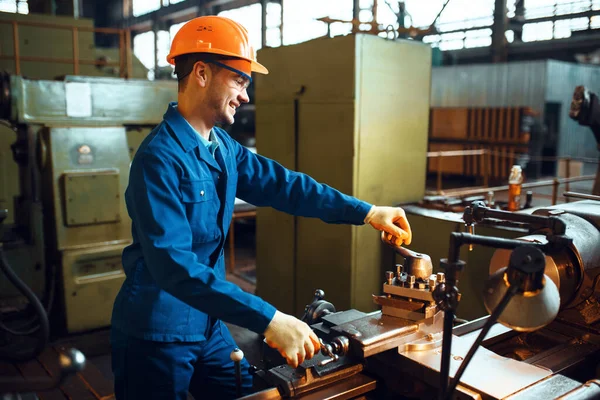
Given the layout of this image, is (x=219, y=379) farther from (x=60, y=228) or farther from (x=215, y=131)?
(x=60, y=228)

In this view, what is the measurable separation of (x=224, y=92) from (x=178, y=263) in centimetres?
52

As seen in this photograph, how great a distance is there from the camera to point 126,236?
3689mm

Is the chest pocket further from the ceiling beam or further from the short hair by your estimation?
the ceiling beam

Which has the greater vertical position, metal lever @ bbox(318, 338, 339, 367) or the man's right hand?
the man's right hand

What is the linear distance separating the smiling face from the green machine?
2.27 metres

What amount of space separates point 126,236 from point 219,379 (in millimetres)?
2317

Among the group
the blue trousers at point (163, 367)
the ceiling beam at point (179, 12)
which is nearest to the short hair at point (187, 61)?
the blue trousers at point (163, 367)

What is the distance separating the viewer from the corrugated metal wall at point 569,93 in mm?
8383

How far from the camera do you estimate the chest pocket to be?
1.41m

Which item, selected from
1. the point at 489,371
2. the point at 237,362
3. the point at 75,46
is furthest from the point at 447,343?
the point at 75,46

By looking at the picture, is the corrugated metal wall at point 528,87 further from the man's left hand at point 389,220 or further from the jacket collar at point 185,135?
the jacket collar at point 185,135

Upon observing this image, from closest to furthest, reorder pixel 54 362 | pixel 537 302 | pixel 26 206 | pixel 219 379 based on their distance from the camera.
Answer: pixel 537 302 < pixel 219 379 < pixel 54 362 < pixel 26 206

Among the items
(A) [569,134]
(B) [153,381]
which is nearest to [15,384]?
(B) [153,381]

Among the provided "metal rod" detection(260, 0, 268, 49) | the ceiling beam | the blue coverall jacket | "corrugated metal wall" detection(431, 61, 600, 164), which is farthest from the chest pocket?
the ceiling beam
